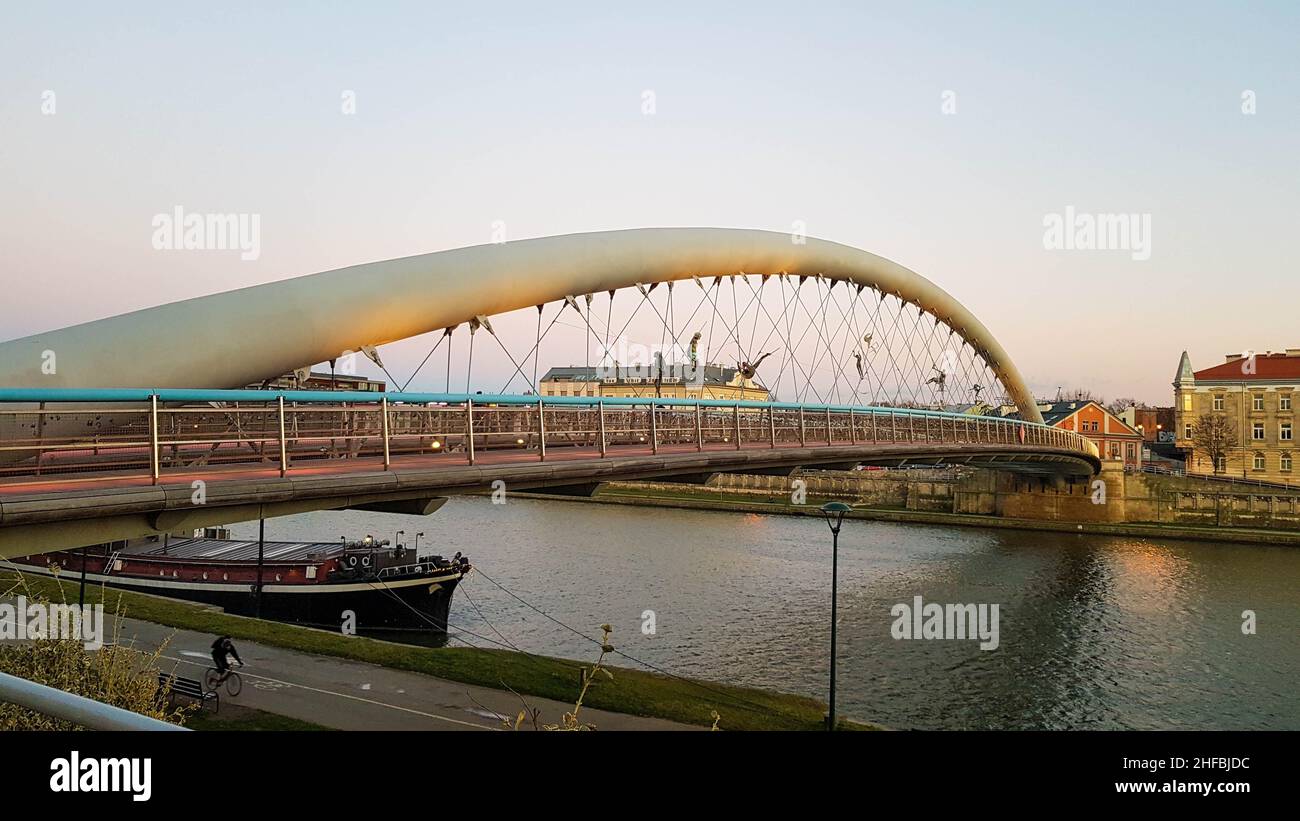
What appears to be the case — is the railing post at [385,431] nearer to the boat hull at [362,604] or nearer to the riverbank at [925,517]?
the boat hull at [362,604]

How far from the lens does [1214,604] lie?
95.9ft

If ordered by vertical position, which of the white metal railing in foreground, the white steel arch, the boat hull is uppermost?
the white steel arch

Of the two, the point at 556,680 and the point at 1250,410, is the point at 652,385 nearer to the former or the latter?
the point at 1250,410

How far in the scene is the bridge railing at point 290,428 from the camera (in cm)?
869

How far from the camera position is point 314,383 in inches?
656

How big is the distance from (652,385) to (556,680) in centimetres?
4445

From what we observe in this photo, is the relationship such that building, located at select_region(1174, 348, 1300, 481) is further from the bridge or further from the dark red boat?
the dark red boat

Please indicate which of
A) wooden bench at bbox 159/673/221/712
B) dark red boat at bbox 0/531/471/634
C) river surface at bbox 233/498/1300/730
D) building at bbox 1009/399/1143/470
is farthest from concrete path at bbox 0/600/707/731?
building at bbox 1009/399/1143/470

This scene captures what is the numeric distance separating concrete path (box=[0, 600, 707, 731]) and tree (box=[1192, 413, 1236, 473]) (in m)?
60.6

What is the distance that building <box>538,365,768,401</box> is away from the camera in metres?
54.3

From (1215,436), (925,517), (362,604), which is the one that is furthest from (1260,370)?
(362,604)
